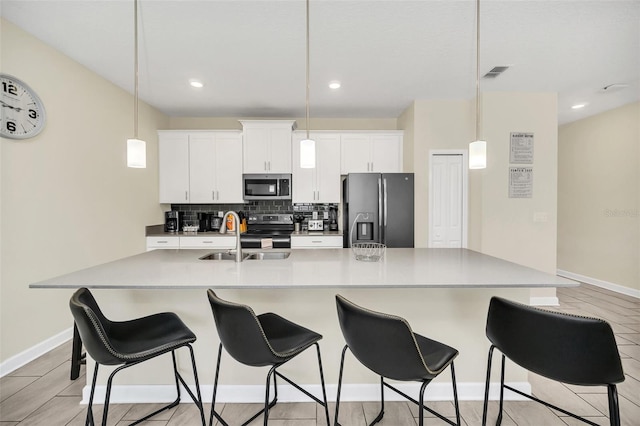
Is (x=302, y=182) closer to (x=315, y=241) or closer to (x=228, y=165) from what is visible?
(x=315, y=241)

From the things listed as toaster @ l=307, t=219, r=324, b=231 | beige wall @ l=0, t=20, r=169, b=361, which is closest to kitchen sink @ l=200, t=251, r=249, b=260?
beige wall @ l=0, t=20, r=169, b=361

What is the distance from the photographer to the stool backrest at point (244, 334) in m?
1.31

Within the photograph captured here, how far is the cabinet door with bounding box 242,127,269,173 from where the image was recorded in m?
4.20

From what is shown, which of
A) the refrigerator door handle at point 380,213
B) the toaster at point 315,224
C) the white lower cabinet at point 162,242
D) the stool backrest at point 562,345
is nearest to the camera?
the stool backrest at point 562,345

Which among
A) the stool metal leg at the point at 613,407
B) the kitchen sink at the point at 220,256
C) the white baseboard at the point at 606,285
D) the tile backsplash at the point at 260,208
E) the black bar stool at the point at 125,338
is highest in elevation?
the tile backsplash at the point at 260,208

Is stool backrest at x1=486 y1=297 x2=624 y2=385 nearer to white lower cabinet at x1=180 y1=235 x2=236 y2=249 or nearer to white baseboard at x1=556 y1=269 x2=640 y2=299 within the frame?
white lower cabinet at x1=180 y1=235 x2=236 y2=249

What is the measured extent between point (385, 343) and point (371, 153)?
11.0 ft

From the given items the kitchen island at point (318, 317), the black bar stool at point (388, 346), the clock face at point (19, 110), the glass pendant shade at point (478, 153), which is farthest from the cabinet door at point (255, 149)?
the black bar stool at point (388, 346)

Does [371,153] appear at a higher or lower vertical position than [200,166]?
higher

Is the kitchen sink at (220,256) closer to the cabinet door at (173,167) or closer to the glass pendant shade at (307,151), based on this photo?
the glass pendant shade at (307,151)

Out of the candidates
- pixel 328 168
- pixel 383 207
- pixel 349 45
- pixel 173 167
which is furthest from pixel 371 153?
pixel 173 167

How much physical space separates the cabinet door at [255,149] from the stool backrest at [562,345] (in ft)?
11.4

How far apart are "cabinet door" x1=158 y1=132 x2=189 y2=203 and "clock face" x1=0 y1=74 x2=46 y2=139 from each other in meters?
1.74

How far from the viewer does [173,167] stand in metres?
4.27
